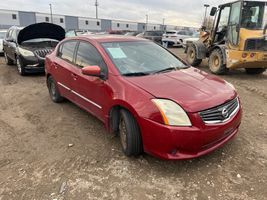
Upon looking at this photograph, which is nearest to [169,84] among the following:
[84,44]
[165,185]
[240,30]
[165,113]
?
[165,113]

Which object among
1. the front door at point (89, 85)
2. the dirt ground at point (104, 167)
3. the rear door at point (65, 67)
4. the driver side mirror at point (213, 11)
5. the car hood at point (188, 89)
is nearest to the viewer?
the dirt ground at point (104, 167)

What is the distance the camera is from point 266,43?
781 centimetres

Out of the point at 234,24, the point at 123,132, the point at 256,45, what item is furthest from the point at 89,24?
the point at 123,132

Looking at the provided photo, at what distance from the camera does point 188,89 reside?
120 inches

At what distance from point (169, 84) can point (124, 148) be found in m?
1.04

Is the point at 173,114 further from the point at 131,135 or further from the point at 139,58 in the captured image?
the point at 139,58

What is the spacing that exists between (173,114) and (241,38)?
6275mm

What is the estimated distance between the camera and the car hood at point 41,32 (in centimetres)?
883

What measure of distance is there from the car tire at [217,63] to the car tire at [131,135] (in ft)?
21.7

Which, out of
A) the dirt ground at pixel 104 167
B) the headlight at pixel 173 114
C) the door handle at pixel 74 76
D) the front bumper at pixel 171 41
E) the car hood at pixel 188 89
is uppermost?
the car hood at pixel 188 89

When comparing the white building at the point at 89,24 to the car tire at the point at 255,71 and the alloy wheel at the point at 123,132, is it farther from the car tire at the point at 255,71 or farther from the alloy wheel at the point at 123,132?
the alloy wheel at the point at 123,132

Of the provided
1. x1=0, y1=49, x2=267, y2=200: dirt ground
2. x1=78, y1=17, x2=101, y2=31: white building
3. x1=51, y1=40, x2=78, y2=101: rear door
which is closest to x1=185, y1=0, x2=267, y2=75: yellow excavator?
x1=0, y1=49, x2=267, y2=200: dirt ground

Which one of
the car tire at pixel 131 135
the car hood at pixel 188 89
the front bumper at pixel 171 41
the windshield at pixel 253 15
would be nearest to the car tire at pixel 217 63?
the windshield at pixel 253 15

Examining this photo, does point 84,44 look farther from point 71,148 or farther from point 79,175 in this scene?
point 79,175
